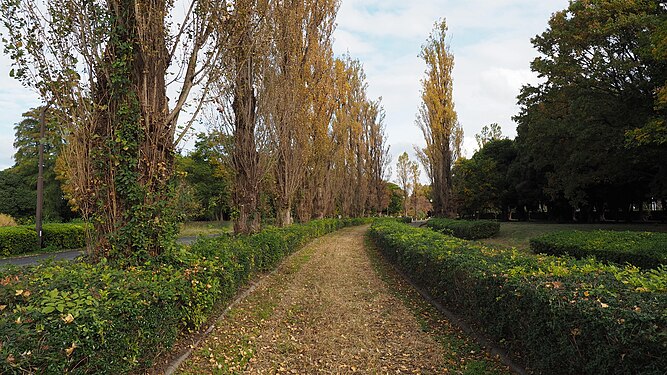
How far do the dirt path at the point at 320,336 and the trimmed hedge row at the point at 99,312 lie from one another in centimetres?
63

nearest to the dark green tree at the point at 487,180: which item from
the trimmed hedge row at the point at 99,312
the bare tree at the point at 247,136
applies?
the bare tree at the point at 247,136

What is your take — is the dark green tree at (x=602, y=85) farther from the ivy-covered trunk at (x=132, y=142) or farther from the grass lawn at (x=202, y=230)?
the ivy-covered trunk at (x=132, y=142)

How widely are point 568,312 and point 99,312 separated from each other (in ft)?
11.3

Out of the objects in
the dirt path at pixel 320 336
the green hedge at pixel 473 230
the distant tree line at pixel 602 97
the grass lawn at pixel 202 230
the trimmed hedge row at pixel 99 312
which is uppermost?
the distant tree line at pixel 602 97

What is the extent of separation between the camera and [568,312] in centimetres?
310

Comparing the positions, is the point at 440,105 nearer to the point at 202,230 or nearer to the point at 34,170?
the point at 202,230

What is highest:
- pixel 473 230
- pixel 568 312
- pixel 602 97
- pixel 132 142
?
pixel 602 97

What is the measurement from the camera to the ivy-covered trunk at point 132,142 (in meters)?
5.06

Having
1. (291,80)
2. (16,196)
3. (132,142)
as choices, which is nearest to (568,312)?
(132,142)

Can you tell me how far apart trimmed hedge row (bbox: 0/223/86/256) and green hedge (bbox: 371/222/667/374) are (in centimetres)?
1366

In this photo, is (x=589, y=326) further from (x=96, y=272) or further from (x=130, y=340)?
(x=96, y=272)

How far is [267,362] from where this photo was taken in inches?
170

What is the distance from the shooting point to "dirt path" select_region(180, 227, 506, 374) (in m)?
4.22

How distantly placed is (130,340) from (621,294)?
12.8ft
